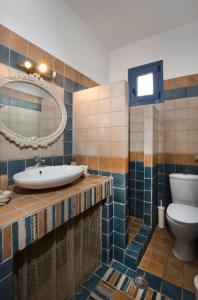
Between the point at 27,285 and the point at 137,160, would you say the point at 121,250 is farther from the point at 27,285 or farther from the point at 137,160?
the point at 137,160

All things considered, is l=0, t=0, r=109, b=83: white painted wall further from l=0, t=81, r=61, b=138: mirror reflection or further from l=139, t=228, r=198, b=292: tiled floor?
l=139, t=228, r=198, b=292: tiled floor

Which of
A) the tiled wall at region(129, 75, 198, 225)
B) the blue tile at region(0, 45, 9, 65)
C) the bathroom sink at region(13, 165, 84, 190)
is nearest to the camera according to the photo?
the bathroom sink at region(13, 165, 84, 190)

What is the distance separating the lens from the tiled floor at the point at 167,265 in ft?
4.66

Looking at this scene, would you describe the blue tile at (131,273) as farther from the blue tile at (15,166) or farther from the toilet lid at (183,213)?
the blue tile at (15,166)

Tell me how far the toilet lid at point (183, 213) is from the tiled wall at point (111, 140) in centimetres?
54

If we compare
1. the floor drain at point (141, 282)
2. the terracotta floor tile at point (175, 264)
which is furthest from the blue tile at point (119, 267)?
the terracotta floor tile at point (175, 264)

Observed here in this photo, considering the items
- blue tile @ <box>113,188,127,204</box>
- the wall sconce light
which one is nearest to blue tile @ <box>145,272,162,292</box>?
blue tile @ <box>113,188,127,204</box>

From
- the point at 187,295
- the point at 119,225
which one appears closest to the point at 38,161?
the point at 119,225

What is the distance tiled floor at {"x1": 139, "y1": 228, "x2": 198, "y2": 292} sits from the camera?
1419 mm

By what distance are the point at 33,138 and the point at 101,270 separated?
55.3 inches

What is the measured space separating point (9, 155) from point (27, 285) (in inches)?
35.4

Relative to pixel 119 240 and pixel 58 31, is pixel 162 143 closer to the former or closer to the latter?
pixel 119 240

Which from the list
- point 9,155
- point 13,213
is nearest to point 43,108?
point 9,155

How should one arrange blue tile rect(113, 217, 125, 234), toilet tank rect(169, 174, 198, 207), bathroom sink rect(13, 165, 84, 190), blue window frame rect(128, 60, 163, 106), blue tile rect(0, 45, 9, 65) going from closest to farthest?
bathroom sink rect(13, 165, 84, 190)
blue tile rect(0, 45, 9, 65)
blue tile rect(113, 217, 125, 234)
toilet tank rect(169, 174, 198, 207)
blue window frame rect(128, 60, 163, 106)
